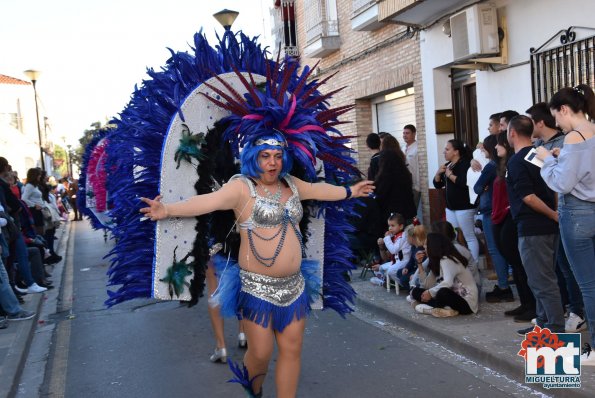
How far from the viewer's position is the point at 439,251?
286 inches

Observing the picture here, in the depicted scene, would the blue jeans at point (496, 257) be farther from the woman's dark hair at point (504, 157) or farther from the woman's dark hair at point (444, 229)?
the woman's dark hair at point (504, 157)

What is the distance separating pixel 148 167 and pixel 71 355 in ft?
→ 10.3

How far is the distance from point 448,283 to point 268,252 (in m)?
3.35

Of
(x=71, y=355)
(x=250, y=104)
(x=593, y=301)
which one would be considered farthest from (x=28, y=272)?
(x=593, y=301)

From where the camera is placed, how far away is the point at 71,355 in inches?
273

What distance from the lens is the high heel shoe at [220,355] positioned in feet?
20.1

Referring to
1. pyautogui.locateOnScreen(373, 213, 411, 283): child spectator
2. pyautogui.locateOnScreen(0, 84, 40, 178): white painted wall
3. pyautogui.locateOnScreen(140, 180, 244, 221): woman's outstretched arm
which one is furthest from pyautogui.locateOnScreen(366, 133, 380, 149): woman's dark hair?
pyautogui.locateOnScreen(0, 84, 40, 178): white painted wall

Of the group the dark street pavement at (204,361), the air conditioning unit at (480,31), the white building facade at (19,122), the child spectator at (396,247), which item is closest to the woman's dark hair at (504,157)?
the dark street pavement at (204,361)

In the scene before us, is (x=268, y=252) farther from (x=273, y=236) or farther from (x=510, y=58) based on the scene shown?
(x=510, y=58)

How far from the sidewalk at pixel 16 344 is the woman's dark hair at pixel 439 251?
4.06m

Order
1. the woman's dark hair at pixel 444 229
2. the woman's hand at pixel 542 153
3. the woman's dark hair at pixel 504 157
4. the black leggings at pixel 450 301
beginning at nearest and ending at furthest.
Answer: the woman's hand at pixel 542 153
the woman's dark hair at pixel 504 157
the black leggings at pixel 450 301
the woman's dark hair at pixel 444 229

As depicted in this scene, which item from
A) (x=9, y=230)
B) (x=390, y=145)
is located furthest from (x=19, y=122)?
(x=390, y=145)

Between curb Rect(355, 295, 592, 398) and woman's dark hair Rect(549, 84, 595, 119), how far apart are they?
186cm

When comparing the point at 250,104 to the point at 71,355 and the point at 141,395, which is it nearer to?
the point at 141,395
